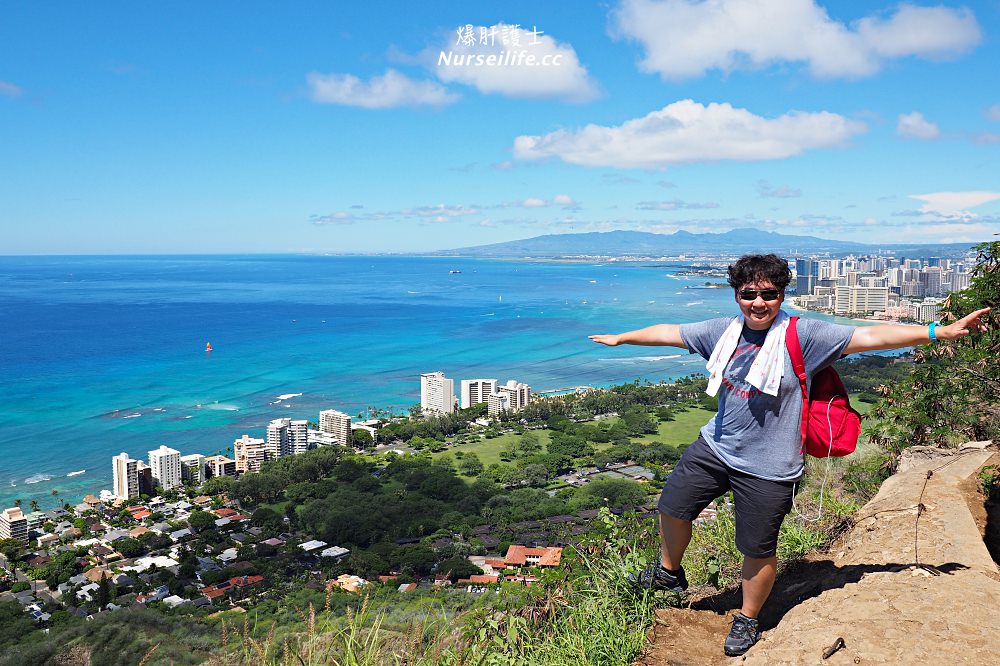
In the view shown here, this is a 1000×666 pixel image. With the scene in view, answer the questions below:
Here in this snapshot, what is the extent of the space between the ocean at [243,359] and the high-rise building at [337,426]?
2.31 m

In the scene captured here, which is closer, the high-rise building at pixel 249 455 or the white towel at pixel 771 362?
the white towel at pixel 771 362

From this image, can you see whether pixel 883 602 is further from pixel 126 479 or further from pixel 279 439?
pixel 279 439

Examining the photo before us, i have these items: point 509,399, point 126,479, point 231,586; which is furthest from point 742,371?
point 509,399

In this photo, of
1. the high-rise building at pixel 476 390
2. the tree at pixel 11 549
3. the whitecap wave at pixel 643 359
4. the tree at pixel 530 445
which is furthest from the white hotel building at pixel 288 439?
the whitecap wave at pixel 643 359

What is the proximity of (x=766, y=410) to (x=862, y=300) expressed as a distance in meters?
51.6

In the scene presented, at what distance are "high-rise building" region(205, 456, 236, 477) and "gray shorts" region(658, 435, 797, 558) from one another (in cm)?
1892

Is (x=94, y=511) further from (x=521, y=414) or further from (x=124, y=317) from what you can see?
(x=124, y=317)

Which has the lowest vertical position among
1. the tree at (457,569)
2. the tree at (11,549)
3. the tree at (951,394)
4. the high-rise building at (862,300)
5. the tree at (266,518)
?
the tree at (266,518)

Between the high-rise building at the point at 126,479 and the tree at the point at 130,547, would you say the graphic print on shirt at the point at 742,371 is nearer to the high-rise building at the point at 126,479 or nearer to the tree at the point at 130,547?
the tree at the point at 130,547

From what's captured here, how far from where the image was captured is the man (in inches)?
79.0

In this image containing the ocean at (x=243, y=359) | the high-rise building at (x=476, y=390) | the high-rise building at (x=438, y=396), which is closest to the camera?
the ocean at (x=243, y=359)

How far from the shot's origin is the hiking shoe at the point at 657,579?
2393mm

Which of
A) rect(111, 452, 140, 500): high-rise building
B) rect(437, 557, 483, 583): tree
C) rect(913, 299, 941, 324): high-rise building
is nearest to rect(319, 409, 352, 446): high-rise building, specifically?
rect(111, 452, 140, 500): high-rise building

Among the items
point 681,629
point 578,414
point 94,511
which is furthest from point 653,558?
point 578,414
